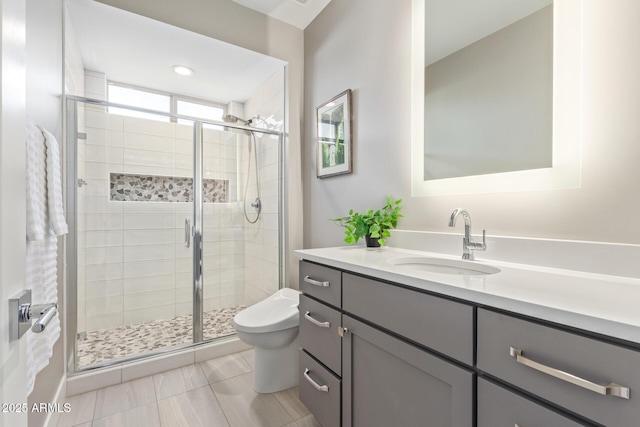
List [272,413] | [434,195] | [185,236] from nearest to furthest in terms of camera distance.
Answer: [434,195] → [272,413] → [185,236]

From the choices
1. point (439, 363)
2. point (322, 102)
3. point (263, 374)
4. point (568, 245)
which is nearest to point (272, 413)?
point (263, 374)

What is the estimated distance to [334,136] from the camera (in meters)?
2.11

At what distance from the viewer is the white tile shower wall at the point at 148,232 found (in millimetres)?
2338

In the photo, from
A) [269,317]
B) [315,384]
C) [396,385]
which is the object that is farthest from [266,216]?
[396,385]

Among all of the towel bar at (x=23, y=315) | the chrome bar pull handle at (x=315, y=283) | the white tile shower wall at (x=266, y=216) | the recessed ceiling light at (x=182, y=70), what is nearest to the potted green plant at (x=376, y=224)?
the chrome bar pull handle at (x=315, y=283)

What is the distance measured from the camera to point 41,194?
42.5 inches

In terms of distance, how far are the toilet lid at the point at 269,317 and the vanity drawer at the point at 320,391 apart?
261mm

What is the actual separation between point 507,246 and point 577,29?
2.61 ft

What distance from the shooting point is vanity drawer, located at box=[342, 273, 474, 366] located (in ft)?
2.49

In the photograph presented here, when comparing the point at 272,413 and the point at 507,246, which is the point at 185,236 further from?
the point at 507,246

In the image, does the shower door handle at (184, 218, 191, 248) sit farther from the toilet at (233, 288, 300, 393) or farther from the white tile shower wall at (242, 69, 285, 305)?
the toilet at (233, 288, 300, 393)

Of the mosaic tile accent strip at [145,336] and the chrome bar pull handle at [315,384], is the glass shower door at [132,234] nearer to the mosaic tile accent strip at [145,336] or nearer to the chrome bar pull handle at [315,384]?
the mosaic tile accent strip at [145,336]

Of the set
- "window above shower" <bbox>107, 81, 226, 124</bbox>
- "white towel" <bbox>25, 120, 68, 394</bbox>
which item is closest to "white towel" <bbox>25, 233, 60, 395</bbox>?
"white towel" <bbox>25, 120, 68, 394</bbox>

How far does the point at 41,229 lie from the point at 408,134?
1642mm
